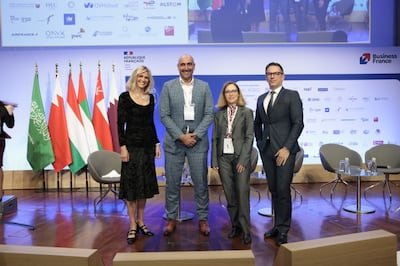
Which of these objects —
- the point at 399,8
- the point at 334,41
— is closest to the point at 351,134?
the point at 334,41

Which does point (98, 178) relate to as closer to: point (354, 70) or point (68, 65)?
point (68, 65)

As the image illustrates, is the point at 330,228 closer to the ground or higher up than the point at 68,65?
closer to the ground

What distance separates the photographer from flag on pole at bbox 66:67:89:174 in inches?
251

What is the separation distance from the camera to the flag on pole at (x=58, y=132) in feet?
20.9

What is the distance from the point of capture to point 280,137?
3699 millimetres

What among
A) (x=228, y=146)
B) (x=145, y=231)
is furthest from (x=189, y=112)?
(x=145, y=231)

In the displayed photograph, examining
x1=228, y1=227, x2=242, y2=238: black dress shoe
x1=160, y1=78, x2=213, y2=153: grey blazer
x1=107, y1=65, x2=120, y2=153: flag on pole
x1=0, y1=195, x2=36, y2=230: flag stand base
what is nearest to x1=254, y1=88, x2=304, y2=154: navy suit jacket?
x1=160, y1=78, x2=213, y2=153: grey blazer

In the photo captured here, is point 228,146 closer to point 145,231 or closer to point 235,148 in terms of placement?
point 235,148

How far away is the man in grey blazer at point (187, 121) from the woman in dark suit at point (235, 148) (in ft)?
0.43

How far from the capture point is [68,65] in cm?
667

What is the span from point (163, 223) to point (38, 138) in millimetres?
2702

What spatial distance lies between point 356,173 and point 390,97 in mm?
2648

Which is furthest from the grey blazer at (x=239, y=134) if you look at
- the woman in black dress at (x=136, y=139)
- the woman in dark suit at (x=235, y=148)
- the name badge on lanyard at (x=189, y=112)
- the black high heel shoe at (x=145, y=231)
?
the black high heel shoe at (x=145, y=231)

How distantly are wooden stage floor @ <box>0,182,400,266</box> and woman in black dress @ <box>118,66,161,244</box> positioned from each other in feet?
1.28
